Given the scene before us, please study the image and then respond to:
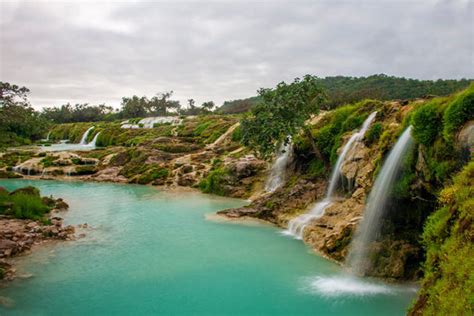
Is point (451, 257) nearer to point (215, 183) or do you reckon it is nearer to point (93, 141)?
point (215, 183)

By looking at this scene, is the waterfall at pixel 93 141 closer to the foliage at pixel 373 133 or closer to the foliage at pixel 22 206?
the foliage at pixel 22 206

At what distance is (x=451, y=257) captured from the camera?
7.59 meters

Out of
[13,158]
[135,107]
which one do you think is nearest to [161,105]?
[135,107]

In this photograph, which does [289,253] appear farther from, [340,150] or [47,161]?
[47,161]

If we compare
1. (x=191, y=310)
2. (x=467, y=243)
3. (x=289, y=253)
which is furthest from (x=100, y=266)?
(x=467, y=243)

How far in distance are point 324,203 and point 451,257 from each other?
1364 cm

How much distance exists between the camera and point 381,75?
105562 mm

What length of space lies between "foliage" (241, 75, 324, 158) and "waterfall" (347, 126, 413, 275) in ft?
28.4

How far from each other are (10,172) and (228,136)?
82.4 ft

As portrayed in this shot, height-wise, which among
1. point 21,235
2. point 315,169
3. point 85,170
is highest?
point 315,169

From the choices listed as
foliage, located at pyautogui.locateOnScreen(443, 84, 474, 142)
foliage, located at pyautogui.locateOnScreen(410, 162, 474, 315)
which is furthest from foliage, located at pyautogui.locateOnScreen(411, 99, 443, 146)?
Answer: foliage, located at pyautogui.locateOnScreen(410, 162, 474, 315)

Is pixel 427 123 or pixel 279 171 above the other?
pixel 427 123

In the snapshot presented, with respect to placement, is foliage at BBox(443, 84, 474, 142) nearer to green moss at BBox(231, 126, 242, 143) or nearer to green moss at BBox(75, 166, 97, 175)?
green moss at BBox(231, 126, 242, 143)

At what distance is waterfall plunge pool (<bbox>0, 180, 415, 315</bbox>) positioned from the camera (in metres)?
11.7
